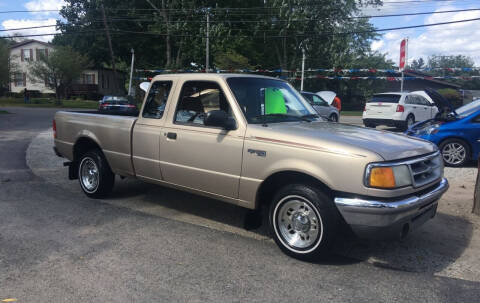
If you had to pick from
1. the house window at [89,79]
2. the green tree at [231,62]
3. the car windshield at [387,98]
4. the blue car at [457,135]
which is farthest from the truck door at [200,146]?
the house window at [89,79]

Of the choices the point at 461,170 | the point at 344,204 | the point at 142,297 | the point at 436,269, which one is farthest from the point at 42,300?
the point at 461,170

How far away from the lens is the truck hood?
3.88 m

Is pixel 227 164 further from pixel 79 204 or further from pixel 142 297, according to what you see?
pixel 79 204

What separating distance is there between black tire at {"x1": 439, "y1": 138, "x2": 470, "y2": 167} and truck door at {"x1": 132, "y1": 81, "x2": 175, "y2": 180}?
22.5 feet

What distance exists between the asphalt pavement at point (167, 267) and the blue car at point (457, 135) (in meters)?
5.97

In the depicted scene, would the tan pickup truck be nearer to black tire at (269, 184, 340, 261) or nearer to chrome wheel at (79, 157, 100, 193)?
black tire at (269, 184, 340, 261)

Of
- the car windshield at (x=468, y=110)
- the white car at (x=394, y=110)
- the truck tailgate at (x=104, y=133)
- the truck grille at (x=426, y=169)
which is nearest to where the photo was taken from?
the truck grille at (x=426, y=169)

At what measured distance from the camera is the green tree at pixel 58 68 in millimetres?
40281

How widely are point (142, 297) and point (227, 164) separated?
5.78ft

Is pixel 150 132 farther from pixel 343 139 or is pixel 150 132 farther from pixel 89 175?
pixel 343 139

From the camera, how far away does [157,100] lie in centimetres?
564

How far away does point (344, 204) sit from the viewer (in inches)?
151

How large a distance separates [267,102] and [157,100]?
5.20 ft

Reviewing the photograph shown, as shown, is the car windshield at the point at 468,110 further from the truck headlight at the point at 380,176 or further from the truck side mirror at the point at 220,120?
the truck side mirror at the point at 220,120
